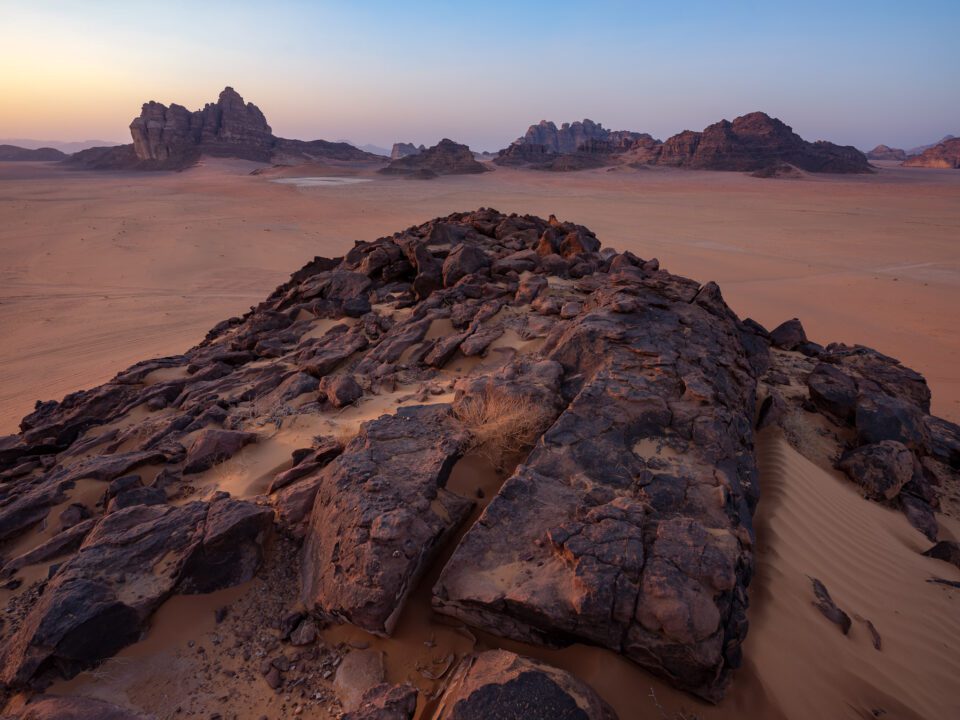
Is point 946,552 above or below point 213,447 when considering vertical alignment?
below

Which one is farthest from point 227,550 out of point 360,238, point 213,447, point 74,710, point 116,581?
point 360,238

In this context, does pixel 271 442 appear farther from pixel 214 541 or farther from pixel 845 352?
pixel 845 352

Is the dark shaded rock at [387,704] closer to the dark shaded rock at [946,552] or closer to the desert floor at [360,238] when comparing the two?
the dark shaded rock at [946,552]

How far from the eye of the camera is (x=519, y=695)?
93.5 inches

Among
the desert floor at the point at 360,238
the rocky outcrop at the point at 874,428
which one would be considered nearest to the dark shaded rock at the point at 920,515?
the rocky outcrop at the point at 874,428

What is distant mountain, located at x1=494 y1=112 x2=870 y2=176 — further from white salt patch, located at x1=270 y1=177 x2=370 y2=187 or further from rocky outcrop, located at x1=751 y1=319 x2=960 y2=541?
rocky outcrop, located at x1=751 y1=319 x2=960 y2=541

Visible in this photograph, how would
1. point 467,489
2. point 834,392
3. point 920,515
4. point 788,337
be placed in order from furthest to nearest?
point 788,337
point 834,392
point 920,515
point 467,489

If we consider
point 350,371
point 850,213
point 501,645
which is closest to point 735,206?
point 850,213

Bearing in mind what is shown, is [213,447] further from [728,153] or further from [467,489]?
[728,153]

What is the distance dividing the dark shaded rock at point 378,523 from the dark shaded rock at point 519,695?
660 mm

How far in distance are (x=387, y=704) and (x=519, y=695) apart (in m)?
0.71

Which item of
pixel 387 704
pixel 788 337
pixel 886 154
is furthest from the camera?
pixel 886 154

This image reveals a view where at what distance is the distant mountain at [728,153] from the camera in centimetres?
7025

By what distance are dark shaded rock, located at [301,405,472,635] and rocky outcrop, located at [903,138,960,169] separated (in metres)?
117
